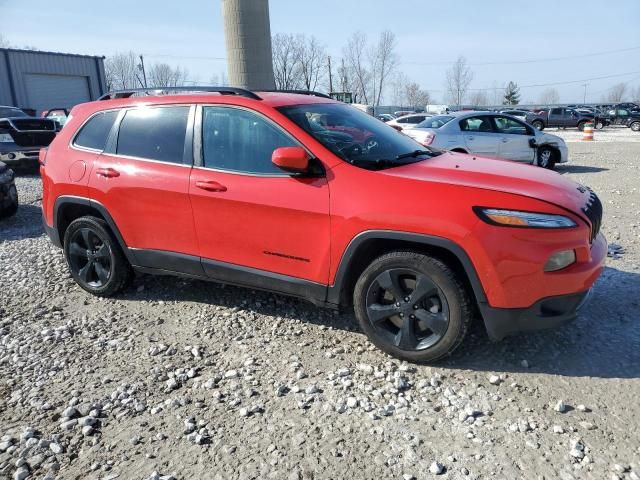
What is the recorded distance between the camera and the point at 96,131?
14.3 ft

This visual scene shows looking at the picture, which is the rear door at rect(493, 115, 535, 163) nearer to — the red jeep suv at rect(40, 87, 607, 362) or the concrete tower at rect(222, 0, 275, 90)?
the red jeep suv at rect(40, 87, 607, 362)

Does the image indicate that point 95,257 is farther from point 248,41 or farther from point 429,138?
point 248,41

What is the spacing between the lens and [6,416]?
2844mm

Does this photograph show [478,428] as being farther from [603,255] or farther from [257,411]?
[603,255]

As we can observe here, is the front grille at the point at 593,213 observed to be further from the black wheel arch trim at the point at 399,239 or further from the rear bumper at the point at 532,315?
Answer: the black wheel arch trim at the point at 399,239

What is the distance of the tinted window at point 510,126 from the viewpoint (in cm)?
1122

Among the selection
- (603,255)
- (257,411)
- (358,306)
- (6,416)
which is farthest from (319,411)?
(603,255)

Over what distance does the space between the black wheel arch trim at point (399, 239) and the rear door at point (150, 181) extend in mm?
1231

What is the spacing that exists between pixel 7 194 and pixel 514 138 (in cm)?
1005

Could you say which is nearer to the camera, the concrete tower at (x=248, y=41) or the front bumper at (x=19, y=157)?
the front bumper at (x=19, y=157)

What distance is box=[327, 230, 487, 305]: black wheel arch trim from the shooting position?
2916 millimetres

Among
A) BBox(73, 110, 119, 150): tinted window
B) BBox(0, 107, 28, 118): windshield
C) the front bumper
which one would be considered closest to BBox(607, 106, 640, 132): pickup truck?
BBox(0, 107, 28, 118): windshield

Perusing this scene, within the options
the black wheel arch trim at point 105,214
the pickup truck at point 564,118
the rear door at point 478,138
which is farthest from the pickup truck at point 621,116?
the black wheel arch trim at point 105,214

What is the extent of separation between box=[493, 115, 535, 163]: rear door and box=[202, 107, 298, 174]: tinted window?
343 inches
